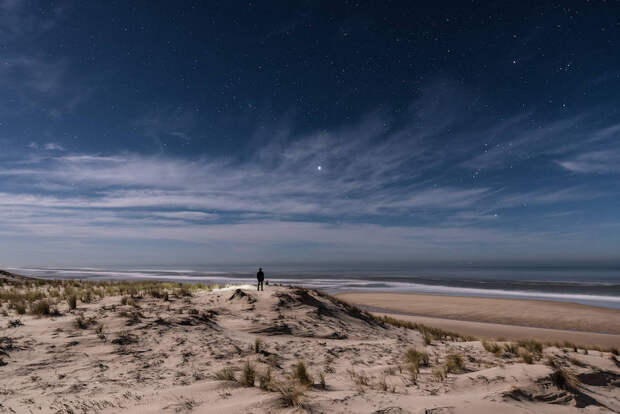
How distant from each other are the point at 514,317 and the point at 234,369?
75.0ft

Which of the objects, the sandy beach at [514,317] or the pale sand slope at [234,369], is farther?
the sandy beach at [514,317]

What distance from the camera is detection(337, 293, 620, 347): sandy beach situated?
1670 centimetres

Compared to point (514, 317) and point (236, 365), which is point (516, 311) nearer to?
point (514, 317)

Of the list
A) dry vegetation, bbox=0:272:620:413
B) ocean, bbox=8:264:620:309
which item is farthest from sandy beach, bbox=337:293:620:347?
dry vegetation, bbox=0:272:620:413

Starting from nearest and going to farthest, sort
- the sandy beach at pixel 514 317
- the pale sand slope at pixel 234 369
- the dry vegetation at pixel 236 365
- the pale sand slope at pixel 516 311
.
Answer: the pale sand slope at pixel 234 369 < the dry vegetation at pixel 236 365 < the sandy beach at pixel 514 317 < the pale sand slope at pixel 516 311

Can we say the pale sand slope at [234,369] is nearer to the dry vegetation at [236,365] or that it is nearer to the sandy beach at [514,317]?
the dry vegetation at [236,365]

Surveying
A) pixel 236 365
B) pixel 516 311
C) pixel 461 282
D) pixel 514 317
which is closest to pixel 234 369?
pixel 236 365

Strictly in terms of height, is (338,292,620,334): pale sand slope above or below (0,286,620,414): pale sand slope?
below

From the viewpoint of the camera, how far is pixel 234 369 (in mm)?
6422

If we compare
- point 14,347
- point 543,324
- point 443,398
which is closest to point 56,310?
point 14,347

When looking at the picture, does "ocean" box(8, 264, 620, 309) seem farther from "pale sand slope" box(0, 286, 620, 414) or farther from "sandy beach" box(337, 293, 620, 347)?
"pale sand slope" box(0, 286, 620, 414)

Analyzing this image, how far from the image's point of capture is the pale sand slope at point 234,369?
456 cm

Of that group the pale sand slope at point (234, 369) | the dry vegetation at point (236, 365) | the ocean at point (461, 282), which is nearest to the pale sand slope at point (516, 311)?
the ocean at point (461, 282)

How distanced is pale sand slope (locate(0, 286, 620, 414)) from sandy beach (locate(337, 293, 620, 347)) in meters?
9.37
